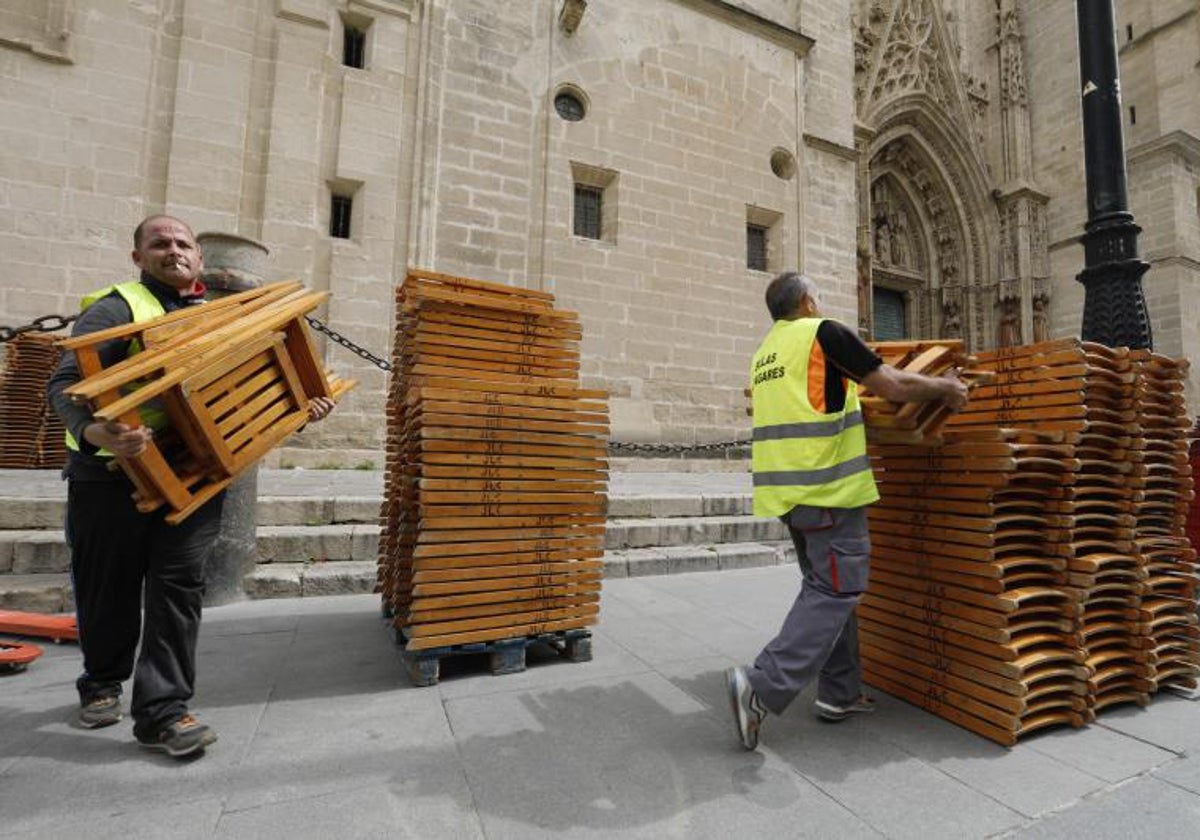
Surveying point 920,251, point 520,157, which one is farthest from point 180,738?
point 920,251

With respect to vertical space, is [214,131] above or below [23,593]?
above

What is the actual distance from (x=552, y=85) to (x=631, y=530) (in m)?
8.22

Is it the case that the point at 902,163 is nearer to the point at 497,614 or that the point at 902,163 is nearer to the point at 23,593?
the point at 497,614

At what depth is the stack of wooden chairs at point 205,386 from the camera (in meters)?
2.18

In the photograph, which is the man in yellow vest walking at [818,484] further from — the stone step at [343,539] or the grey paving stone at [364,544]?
the grey paving stone at [364,544]

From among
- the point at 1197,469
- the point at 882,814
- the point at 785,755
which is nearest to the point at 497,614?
the point at 785,755

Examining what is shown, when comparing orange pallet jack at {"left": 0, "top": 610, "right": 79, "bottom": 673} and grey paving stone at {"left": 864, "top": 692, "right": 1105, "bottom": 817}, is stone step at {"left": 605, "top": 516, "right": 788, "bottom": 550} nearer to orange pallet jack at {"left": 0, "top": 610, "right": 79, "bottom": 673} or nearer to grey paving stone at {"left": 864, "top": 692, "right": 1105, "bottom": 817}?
grey paving stone at {"left": 864, "top": 692, "right": 1105, "bottom": 817}

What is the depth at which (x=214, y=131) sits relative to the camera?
325 inches

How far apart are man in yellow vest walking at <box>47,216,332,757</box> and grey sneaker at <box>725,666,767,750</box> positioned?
204 cm

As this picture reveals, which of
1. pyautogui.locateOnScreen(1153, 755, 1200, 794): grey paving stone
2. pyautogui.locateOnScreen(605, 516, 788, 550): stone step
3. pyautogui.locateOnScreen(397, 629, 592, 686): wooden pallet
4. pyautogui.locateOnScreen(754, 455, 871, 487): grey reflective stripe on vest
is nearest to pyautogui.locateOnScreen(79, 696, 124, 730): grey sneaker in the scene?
pyautogui.locateOnScreen(397, 629, 592, 686): wooden pallet

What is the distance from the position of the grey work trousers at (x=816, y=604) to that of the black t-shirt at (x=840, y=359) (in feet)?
1.60

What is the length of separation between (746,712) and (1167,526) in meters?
2.66

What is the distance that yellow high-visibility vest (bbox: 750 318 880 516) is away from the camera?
257 cm

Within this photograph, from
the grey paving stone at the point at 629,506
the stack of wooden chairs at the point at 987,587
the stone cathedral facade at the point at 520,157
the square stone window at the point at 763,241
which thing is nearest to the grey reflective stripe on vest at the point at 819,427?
the stack of wooden chairs at the point at 987,587
